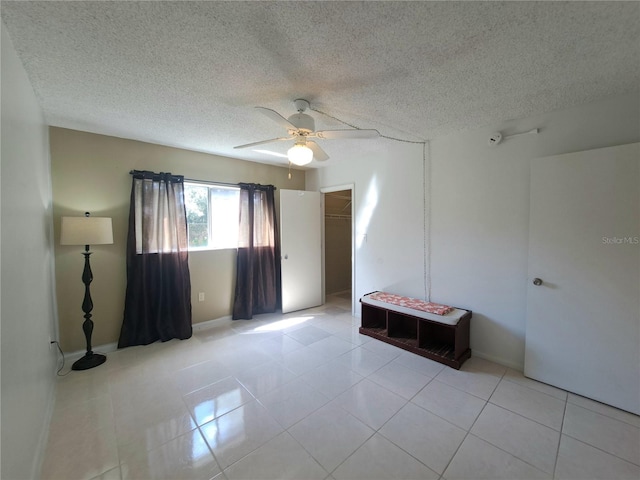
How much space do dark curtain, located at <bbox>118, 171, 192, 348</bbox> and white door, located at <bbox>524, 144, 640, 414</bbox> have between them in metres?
3.65

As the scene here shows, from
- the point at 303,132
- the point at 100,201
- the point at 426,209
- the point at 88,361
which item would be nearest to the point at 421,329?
the point at 426,209

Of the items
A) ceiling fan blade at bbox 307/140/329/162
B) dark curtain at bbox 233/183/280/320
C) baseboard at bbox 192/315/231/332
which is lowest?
baseboard at bbox 192/315/231/332

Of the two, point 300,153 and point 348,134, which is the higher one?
point 348,134

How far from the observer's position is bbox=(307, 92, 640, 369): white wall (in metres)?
2.13

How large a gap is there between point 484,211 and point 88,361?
13.7ft

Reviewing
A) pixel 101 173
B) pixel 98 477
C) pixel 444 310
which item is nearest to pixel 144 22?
pixel 101 173

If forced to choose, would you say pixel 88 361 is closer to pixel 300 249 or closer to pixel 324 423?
pixel 324 423

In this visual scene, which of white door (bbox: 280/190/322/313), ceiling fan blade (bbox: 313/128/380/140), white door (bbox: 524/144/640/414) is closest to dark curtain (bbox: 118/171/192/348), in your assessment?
white door (bbox: 280/190/322/313)

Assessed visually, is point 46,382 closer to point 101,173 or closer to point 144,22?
point 101,173

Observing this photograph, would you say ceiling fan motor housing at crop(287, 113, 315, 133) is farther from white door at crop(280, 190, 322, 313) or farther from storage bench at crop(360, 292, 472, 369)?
storage bench at crop(360, 292, 472, 369)

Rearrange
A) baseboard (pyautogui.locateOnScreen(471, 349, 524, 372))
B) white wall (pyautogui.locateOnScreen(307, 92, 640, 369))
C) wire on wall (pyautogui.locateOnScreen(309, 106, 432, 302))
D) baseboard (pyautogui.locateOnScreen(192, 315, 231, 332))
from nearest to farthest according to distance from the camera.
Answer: white wall (pyautogui.locateOnScreen(307, 92, 640, 369))
baseboard (pyautogui.locateOnScreen(471, 349, 524, 372))
wire on wall (pyautogui.locateOnScreen(309, 106, 432, 302))
baseboard (pyautogui.locateOnScreen(192, 315, 231, 332))

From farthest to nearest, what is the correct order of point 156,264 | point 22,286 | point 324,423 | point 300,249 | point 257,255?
point 300,249, point 257,255, point 156,264, point 324,423, point 22,286

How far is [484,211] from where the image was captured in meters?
2.61

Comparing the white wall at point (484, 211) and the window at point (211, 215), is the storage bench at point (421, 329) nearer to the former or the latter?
the white wall at point (484, 211)
